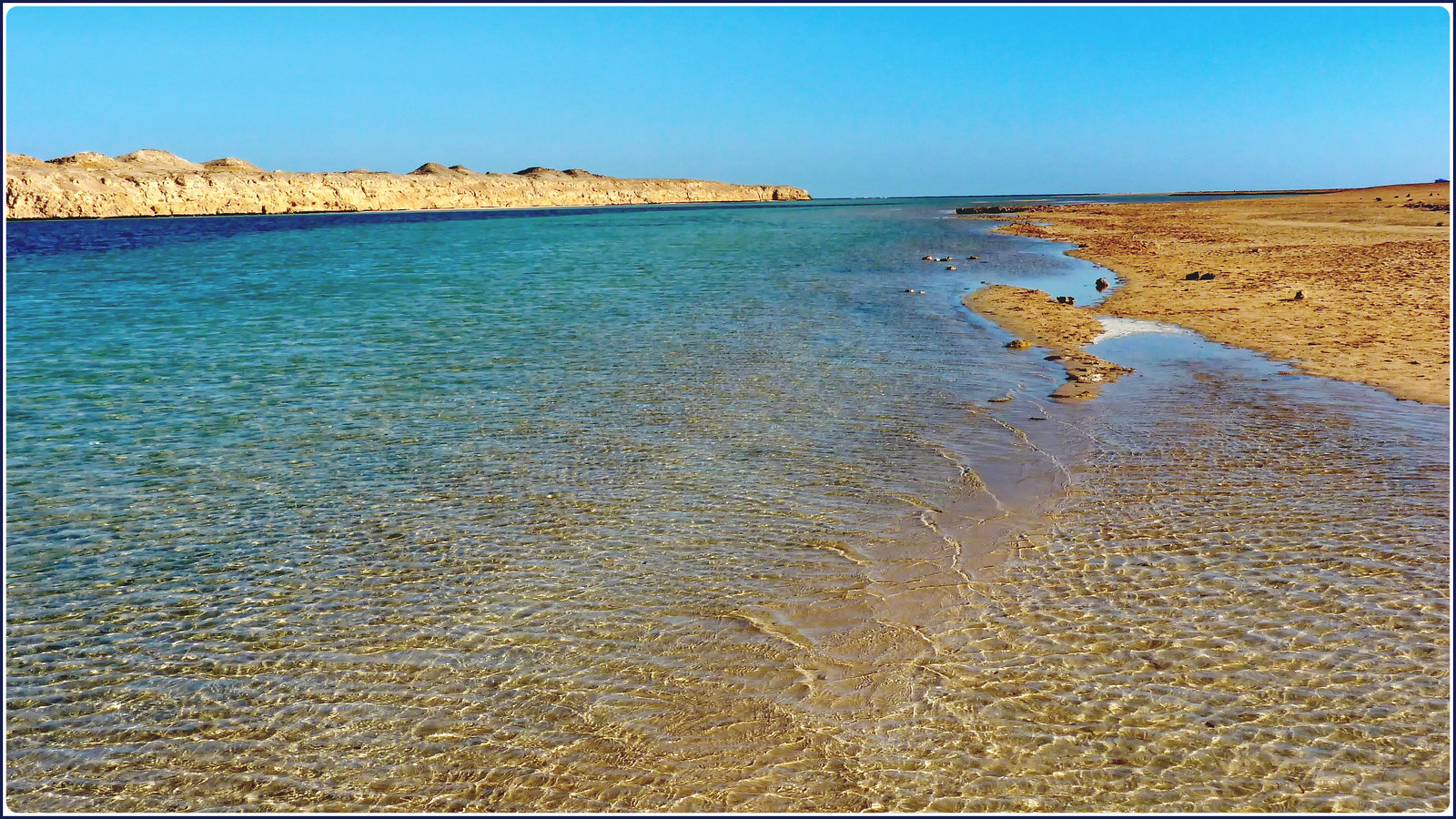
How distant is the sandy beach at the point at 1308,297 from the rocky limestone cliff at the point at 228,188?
59.4 m

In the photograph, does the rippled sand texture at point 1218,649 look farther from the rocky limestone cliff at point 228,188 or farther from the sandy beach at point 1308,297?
the rocky limestone cliff at point 228,188

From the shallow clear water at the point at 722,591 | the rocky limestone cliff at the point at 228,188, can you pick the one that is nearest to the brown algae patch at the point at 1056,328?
the shallow clear water at the point at 722,591

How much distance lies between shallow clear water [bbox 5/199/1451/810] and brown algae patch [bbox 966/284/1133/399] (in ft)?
1.51

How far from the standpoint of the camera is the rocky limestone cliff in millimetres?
84062

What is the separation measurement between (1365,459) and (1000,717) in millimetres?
5911

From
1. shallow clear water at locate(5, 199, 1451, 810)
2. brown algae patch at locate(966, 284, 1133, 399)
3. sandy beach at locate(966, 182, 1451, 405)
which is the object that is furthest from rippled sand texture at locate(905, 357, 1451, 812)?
sandy beach at locate(966, 182, 1451, 405)

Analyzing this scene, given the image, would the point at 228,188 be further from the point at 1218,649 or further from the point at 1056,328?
the point at 1218,649

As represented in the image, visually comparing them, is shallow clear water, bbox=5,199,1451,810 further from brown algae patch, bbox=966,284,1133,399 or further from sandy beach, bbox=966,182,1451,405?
sandy beach, bbox=966,182,1451,405

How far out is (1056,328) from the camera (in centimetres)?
1602

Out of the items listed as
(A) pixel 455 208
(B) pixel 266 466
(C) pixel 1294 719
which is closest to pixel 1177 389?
(C) pixel 1294 719

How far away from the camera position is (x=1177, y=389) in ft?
36.4

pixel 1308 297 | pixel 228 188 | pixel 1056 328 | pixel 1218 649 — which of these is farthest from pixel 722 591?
pixel 228 188

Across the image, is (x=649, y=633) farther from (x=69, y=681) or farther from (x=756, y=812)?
(x=69, y=681)

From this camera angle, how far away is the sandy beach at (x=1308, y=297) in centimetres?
1234
